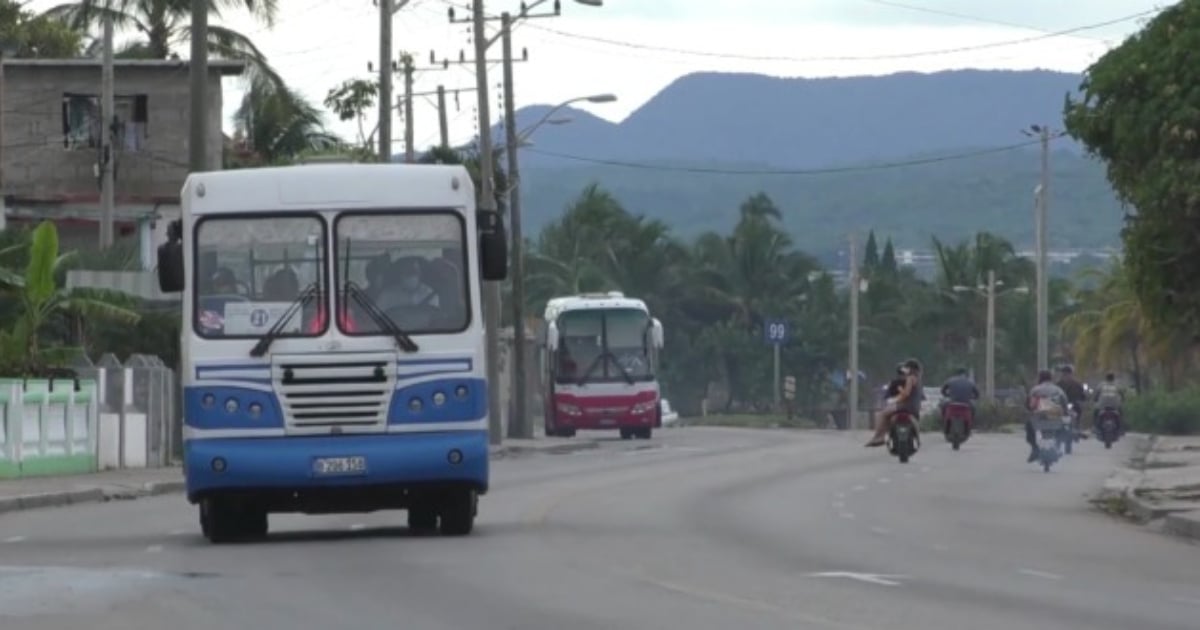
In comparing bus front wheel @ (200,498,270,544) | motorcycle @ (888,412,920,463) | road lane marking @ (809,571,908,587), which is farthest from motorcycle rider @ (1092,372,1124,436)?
road lane marking @ (809,571,908,587)

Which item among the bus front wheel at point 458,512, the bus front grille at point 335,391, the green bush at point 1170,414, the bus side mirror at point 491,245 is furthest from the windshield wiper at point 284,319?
the green bush at point 1170,414

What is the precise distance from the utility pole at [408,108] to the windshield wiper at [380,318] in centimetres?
4451

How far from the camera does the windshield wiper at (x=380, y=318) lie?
837 inches

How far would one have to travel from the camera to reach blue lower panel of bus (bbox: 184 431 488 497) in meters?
21.1

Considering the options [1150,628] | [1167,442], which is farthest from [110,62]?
[1150,628]

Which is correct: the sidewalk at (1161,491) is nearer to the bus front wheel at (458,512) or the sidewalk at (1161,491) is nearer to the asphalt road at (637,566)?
the asphalt road at (637,566)

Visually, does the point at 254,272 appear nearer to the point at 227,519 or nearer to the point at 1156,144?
the point at 227,519

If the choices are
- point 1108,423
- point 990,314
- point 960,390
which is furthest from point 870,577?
point 990,314

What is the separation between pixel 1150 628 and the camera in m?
15.0

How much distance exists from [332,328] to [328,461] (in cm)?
111

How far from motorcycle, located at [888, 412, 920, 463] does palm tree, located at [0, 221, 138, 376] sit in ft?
42.7

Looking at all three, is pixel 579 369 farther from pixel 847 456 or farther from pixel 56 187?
pixel 847 456

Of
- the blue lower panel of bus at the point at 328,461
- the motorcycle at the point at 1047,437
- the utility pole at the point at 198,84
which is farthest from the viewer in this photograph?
the motorcycle at the point at 1047,437

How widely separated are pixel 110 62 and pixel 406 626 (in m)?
34.7
